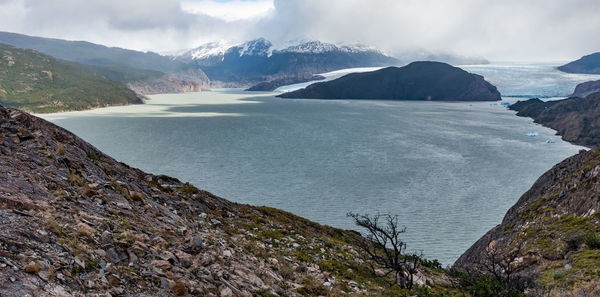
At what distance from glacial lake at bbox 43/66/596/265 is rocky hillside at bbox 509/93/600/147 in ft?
20.8

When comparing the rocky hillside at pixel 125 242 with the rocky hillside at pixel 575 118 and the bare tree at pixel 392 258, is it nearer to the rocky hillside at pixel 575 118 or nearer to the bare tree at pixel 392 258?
the bare tree at pixel 392 258

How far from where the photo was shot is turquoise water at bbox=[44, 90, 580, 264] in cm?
4728

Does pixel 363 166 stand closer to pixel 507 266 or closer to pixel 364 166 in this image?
pixel 364 166

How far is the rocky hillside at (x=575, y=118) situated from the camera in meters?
114

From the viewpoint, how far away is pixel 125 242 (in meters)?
10.0

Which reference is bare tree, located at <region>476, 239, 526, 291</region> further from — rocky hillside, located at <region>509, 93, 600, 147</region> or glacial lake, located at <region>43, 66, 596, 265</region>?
rocky hillside, located at <region>509, 93, 600, 147</region>

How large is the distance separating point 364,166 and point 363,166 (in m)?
0.20

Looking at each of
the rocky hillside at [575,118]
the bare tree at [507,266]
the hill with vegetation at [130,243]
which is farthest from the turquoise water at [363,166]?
the hill with vegetation at [130,243]

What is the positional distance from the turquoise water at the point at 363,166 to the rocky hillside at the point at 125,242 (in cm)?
2410

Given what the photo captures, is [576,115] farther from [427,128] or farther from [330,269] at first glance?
[330,269]

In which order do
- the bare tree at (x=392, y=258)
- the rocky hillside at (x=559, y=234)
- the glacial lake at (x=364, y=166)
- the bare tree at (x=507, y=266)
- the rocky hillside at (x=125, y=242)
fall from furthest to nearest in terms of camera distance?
the glacial lake at (x=364, y=166) < the bare tree at (x=507, y=266) < the bare tree at (x=392, y=258) < the rocky hillside at (x=559, y=234) < the rocky hillside at (x=125, y=242)

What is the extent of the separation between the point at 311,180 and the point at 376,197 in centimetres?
1327

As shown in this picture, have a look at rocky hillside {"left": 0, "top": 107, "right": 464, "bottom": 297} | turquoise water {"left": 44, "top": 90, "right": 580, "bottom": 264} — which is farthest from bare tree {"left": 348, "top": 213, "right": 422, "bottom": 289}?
turquoise water {"left": 44, "top": 90, "right": 580, "bottom": 264}

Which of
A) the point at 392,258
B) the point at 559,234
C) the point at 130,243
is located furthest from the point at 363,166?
the point at 130,243
